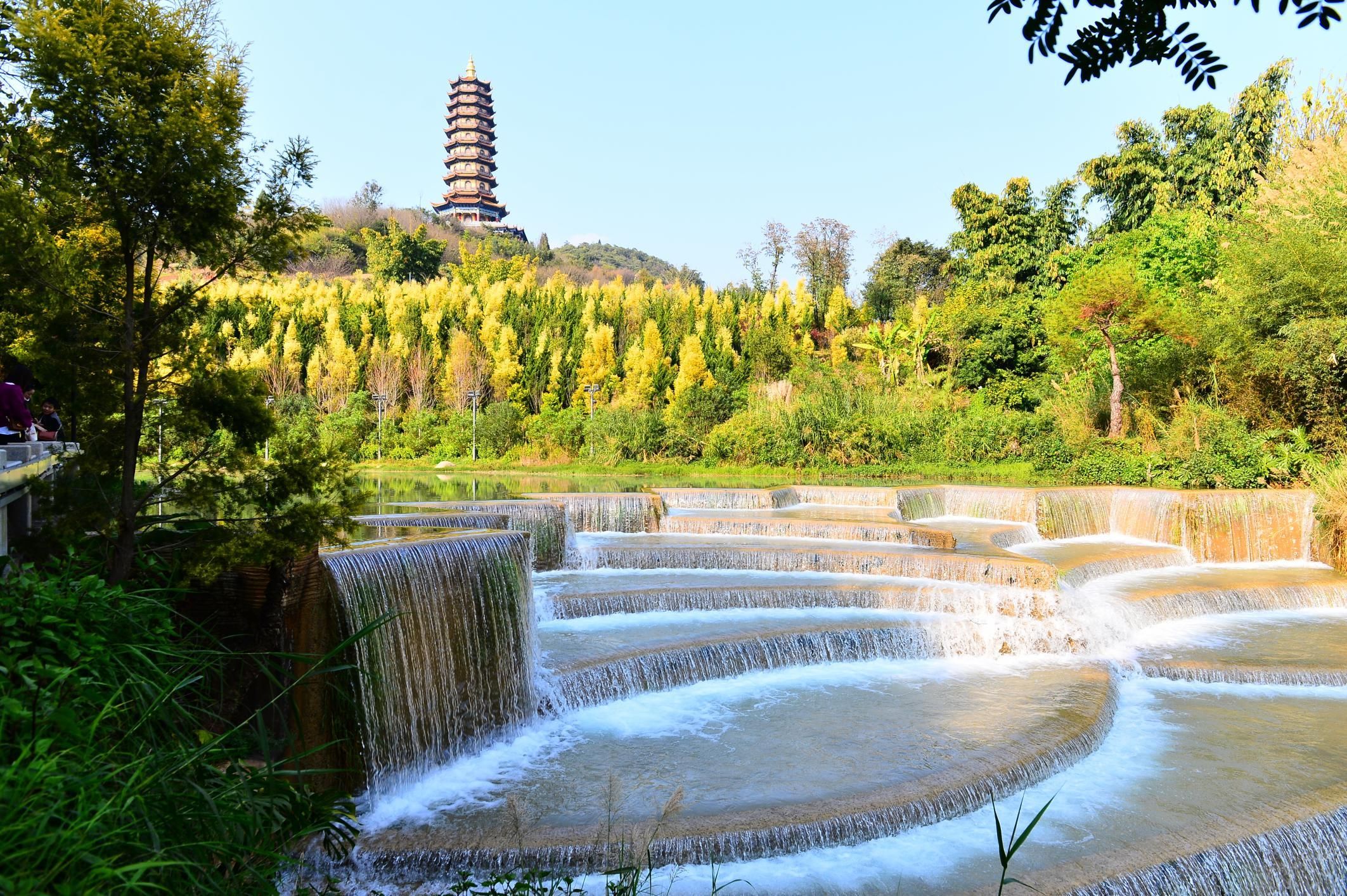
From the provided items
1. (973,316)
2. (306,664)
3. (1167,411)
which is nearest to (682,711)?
(306,664)

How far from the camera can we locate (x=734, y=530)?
14.9 metres

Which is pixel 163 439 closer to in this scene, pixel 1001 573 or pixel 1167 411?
pixel 1001 573

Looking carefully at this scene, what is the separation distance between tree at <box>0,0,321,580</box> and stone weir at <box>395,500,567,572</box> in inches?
266

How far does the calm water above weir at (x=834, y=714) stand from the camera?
4.93m

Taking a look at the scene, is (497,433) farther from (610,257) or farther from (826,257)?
(610,257)

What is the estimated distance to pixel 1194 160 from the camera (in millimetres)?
27156

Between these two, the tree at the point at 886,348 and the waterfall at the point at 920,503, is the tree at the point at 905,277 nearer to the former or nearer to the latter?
the tree at the point at 886,348

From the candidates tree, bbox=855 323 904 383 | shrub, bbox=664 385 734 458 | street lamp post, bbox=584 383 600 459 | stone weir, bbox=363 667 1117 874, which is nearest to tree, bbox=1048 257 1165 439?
tree, bbox=855 323 904 383

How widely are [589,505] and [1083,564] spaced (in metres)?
7.62

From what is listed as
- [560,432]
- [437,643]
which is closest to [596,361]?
[560,432]

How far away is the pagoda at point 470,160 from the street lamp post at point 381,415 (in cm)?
5060

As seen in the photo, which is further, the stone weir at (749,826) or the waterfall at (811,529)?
the waterfall at (811,529)

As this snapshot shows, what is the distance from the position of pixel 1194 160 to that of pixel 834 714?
2638cm

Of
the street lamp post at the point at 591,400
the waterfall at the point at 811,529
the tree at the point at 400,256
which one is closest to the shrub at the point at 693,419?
the street lamp post at the point at 591,400
